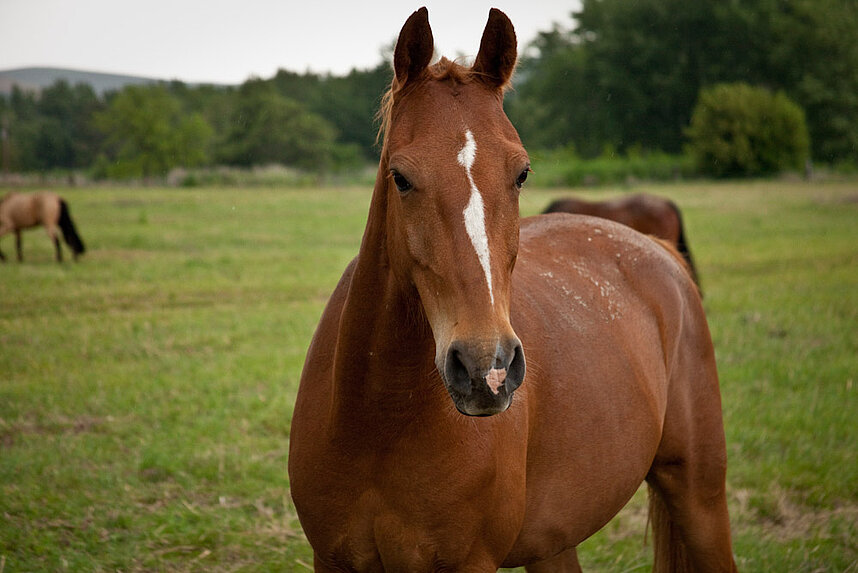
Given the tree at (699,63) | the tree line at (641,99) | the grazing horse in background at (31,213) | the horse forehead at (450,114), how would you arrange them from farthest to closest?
1. the tree at (699,63)
2. the tree line at (641,99)
3. the grazing horse in background at (31,213)
4. the horse forehead at (450,114)

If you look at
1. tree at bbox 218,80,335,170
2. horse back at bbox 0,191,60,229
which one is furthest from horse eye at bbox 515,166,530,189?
tree at bbox 218,80,335,170

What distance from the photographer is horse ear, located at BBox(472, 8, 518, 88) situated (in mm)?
1768

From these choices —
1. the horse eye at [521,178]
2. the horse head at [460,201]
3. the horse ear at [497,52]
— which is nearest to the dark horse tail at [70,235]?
the horse head at [460,201]

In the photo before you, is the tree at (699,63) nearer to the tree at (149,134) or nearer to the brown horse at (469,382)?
the tree at (149,134)

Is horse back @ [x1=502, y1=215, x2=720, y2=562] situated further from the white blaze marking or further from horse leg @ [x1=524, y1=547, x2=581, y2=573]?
the white blaze marking

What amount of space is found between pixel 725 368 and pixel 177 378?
5106 mm

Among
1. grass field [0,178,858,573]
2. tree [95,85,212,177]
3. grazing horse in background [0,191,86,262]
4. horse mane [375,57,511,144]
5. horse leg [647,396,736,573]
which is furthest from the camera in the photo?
tree [95,85,212,177]

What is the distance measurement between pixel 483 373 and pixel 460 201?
1.35 ft

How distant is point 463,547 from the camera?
1.86 meters

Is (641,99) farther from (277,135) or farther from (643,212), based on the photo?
(643,212)

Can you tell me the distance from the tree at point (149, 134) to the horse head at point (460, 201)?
→ 1821 cm

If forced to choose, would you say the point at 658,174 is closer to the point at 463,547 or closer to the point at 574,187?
the point at 574,187

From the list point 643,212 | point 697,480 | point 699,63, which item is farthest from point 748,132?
point 697,480

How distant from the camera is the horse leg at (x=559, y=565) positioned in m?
2.90
